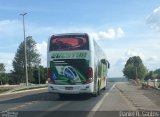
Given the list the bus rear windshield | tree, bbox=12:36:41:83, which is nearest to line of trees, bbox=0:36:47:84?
tree, bbox=12:36:41:83

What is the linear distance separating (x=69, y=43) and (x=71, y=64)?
4.13 ft

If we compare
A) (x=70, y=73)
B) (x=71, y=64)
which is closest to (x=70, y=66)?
(x=71, y=64)

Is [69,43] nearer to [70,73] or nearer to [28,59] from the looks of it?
[70,73]

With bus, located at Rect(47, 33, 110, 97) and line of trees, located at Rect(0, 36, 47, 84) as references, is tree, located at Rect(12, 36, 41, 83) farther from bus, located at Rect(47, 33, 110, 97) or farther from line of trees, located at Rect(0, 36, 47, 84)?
bus, located at Rect(47, 33, 110, 97)

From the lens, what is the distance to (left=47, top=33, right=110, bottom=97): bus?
1112 inches

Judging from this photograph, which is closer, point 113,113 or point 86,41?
point 113,113

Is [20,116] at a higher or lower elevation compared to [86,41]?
lower

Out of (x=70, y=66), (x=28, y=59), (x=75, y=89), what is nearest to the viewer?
(x=75, y=89)

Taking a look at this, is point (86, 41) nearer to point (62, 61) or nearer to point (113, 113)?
point (62, 61)

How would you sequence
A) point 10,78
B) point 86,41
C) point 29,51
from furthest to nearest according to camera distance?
1. point 10,78
2. point 29,51
3. point 86,41

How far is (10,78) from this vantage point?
16962cm

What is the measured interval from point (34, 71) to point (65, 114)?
442 feet

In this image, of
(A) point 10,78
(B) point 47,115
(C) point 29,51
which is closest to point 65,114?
(B) point 47,115

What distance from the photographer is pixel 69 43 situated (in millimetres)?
28484
